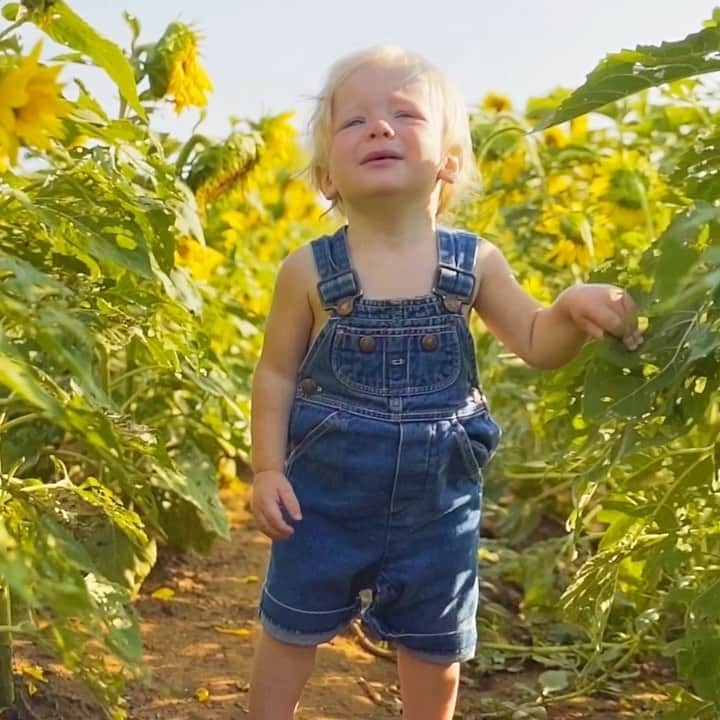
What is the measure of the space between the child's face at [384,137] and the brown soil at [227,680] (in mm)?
668

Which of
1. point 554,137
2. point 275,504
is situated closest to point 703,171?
point 275,504

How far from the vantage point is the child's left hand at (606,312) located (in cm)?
111

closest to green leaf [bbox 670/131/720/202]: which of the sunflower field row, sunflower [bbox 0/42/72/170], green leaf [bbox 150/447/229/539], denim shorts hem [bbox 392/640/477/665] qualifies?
the sunflower field row

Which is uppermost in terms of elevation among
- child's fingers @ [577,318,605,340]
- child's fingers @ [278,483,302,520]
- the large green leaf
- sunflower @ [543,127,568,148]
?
sunflower @ [543,127,568,148]

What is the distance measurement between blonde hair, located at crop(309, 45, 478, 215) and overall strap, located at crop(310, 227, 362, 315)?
0.08m

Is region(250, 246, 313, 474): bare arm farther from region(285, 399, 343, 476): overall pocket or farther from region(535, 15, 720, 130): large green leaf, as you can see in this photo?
region(535, 15, 720, 130): large green leaf

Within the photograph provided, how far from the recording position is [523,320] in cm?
125

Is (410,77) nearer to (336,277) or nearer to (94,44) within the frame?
(336,277)

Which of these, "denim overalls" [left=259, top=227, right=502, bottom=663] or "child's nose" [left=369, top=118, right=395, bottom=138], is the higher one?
"child's nose" [left=369, top=118, right=395, bottom=138]

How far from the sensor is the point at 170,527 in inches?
82.8

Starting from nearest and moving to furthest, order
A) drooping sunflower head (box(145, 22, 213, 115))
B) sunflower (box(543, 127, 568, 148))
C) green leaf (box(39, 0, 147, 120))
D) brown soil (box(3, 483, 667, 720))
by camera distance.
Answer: green leaf (box(39, 0, 147, 120))
brown soil (box(3, 483, 667, 720))
drooping sunflower head (box(145, 22, 213, 115))
sunflower (box(543, 127, 568, 148))

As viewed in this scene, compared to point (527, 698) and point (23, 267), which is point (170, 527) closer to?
point (527, 698)

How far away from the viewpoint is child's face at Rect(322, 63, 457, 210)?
49.0 inches

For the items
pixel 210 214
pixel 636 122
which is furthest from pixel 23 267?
pixel 636 122
